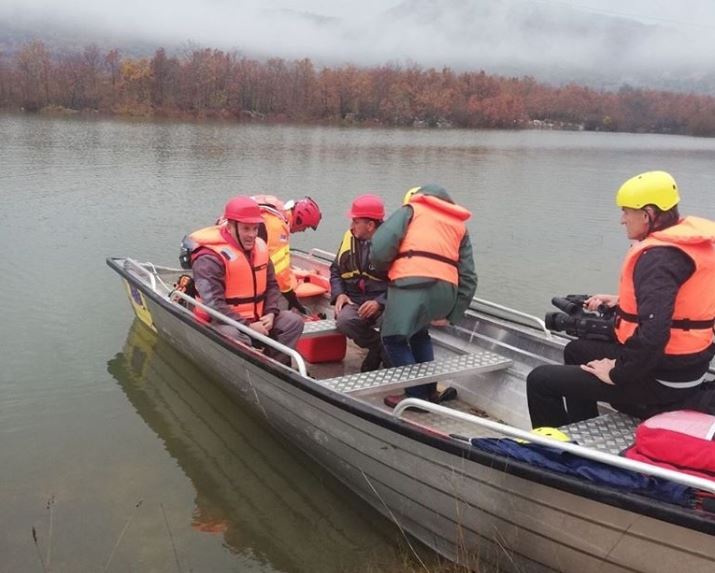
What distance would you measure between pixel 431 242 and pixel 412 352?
97 cm

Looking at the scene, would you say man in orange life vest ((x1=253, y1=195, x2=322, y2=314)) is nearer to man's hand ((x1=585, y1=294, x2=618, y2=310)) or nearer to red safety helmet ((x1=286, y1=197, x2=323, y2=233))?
red safety helmet ((x1=286, y1=197, x2=323, y2=233))

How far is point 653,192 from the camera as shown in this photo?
11.2 feet

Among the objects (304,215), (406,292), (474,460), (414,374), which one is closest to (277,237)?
(304,215)

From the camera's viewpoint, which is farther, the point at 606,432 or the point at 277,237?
the point at 277,237

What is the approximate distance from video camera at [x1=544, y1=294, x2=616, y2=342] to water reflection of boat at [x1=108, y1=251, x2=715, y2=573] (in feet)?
1.66

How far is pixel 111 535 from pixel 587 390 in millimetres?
2952

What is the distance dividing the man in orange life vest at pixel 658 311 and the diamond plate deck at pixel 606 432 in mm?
117

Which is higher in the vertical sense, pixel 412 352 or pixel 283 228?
pixel 283 228

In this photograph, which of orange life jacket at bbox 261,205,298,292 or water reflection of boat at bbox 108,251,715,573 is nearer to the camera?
water reflection of boat at bbox 108,251,715,573

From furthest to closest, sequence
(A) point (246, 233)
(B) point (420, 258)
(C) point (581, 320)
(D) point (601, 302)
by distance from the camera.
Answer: (A) point (246, 233)
(B) point (420, 258)
(D) point (601, 302)
(C) point (581, 320)

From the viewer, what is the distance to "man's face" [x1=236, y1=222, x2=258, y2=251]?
16.9 feet

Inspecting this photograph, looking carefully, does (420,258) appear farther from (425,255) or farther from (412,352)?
(412,352)

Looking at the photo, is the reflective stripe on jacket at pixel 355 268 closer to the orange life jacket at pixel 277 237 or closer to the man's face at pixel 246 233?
the man's face at pixel 246 233

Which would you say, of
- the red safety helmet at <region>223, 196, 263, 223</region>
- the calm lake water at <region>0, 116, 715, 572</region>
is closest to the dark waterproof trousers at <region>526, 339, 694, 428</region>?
the calm lake water at <region>0, 116, 715, 572</region>
